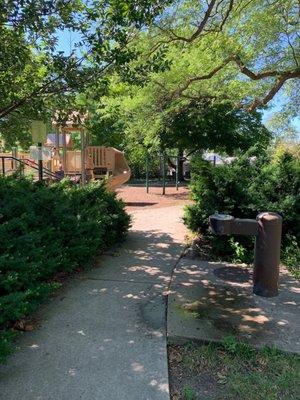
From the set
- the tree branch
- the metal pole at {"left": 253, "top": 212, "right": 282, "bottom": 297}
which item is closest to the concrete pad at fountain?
the metal pole at {"left": 253, "top": 212, "right": 282, "bottom": 297}

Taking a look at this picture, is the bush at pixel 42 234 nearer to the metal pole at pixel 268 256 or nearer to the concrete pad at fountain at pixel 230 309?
the concrete pad at fountain at pixel 230 309

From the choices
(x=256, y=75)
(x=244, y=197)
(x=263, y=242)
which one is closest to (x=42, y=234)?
(x=263, y=242)

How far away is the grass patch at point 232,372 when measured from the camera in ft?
8.52

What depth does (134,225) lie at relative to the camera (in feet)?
27.6

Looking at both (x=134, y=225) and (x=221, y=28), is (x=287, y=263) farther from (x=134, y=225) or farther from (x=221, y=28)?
→ (x=221, y=28)

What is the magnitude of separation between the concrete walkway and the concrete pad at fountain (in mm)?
181

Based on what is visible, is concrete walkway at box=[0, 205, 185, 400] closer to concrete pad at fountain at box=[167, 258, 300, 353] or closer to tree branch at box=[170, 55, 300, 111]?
concrete pad at fountain at box=[167, 258, 300, 353]

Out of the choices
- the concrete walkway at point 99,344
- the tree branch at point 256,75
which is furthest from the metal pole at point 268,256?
the tree branch at point 256,75

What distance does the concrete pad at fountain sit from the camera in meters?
3.29

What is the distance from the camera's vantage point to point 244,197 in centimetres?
608

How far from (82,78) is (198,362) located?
368 cm

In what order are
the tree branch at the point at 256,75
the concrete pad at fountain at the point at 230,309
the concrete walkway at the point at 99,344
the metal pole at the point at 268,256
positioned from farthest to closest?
the tree branch at the point at 256,75, the metal pole at the point at 268,256, the concrete pad at fountain at the point at 230,309, the concrete walkway at the point at 99,344

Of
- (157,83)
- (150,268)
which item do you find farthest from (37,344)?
(157,83)

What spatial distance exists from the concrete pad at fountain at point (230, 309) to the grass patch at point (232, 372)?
0.40 ft
